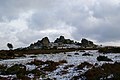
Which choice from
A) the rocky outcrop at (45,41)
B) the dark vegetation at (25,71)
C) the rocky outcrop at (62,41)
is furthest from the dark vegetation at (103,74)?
the rocky outcrop at (62,41)

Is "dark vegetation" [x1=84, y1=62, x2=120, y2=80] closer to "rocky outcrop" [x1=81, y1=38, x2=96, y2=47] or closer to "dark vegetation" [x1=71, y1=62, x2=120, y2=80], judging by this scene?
"dark vegetation" [x1=71, y1=62, x2=120, y2=80]

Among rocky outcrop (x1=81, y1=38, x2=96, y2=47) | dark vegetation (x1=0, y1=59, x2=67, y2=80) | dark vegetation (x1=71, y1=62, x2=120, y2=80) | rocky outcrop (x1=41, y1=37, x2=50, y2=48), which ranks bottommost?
dark vegetation (x1=71, y1=62, x2=120, y2=80)

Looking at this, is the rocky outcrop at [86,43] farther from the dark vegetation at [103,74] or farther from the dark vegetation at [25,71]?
the dark vegetation at [103,74]

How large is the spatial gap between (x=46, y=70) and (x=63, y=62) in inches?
182

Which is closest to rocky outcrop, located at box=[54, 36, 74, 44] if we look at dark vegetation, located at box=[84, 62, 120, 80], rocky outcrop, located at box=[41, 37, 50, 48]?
rocky outcrop, located at box=[41, 37, 50, 48]

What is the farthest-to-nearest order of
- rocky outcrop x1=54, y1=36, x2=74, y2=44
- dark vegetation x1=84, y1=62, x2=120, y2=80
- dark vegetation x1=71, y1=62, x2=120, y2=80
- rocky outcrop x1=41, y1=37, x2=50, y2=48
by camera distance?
rocky outcrop x1=54, y1=36, x2=74, y2=44
rocky outcrop x1=41, y1=37, x2=50, y2=48
dark vegetation x1=84, y1=62, x2=120, y2=80
dark vegetation x1=71, y1=62, x2=120, y2=80

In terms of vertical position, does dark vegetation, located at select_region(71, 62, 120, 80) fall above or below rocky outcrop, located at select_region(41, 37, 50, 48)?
below

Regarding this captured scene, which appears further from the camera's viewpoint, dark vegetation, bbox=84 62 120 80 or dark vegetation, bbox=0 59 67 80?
dark vegetation, bbox=0 59 67 80

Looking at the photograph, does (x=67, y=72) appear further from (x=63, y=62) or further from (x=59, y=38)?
(x=59, y=38)

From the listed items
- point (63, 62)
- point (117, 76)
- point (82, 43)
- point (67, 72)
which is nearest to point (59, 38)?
point (82, 43)

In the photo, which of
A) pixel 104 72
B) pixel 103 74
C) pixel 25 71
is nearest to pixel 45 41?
pixel 25 71

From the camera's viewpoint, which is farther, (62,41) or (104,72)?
(62,41)

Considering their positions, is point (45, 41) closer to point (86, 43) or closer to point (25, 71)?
point (86, 43)

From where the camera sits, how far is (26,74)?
102 ft
